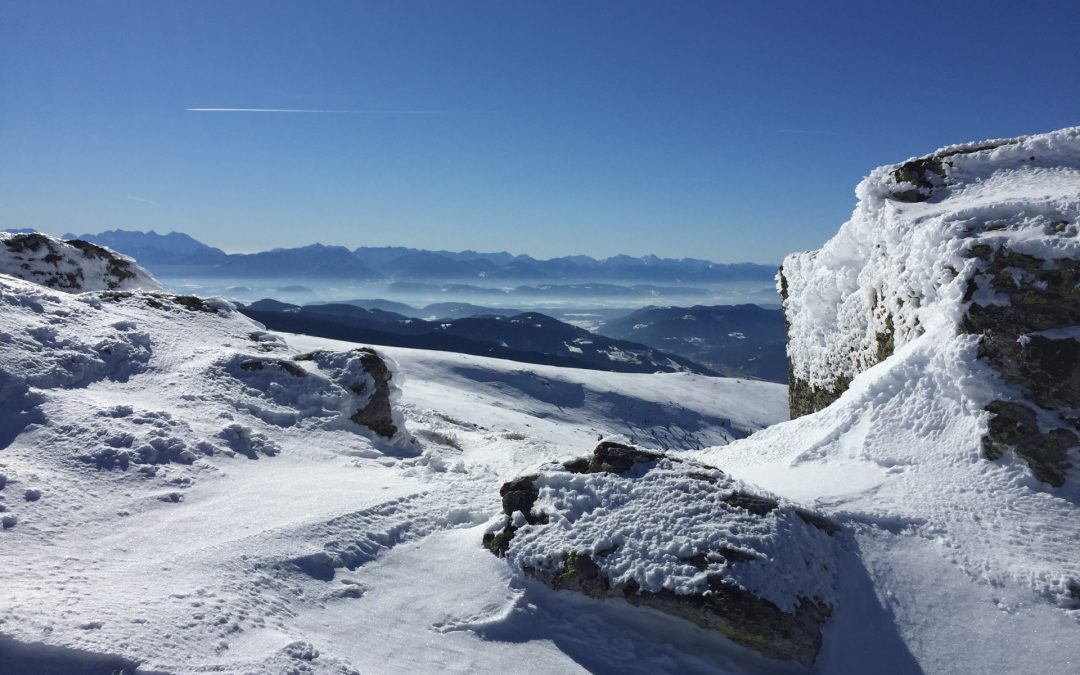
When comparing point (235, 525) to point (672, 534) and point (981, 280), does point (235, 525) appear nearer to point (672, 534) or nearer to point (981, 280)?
point (672, 534)

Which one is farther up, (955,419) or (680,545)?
(955,419)

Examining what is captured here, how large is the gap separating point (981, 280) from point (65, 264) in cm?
3179

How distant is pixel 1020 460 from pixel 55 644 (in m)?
14.2

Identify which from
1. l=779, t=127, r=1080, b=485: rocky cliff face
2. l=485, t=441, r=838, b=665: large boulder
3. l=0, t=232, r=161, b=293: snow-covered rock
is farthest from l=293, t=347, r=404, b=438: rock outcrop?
l=779, t=127, r=1080, b=485: rocky cliff face

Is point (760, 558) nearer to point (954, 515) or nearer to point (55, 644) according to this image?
point (954, 515)

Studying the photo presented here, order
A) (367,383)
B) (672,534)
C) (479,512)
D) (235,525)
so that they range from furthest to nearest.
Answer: (367,383) < (479,512) < (235,525) < (672,534)

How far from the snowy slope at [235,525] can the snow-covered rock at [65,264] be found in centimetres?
838

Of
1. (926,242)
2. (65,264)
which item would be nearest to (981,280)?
(926,242)

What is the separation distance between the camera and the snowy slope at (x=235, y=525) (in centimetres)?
656

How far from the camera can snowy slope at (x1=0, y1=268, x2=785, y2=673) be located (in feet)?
21.5

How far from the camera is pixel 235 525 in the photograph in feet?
30.8

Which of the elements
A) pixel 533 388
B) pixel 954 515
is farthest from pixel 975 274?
pixel 533 388

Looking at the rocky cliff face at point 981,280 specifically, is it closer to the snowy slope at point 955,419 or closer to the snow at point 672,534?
the snowy slope at point 955,419

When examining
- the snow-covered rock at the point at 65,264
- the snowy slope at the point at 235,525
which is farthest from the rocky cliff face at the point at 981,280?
the snow-covered rock at the point at 65,264
